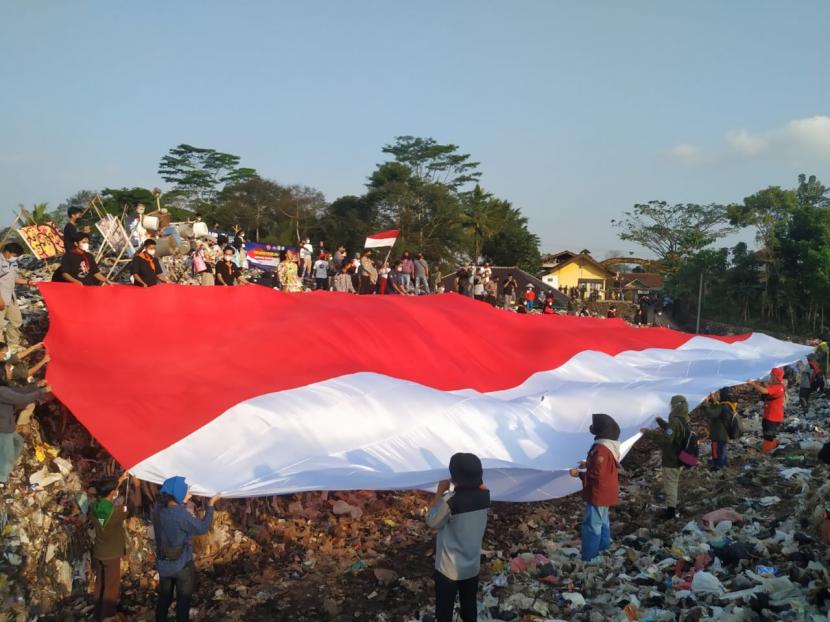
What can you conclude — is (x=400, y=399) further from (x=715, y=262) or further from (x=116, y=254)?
(x=715, y=262)

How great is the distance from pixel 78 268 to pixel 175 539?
489 cm

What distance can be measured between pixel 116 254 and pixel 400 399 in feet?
32.4

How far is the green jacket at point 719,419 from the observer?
26.6 feet

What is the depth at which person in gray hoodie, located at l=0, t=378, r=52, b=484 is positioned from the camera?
5.64 meters

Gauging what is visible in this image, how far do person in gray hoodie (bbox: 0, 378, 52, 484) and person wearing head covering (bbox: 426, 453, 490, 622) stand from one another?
12.8 feet

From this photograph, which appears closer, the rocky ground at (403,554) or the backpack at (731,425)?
the rocky ground at (403,554)

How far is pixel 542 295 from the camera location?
31.2 metres

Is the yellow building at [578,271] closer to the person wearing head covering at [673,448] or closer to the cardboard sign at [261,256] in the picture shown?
the cardboard sign at [261,256]

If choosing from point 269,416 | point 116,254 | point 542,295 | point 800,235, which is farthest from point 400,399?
point 800,235

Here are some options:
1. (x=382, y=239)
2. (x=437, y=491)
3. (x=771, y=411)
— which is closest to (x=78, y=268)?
(x=437, y=491)

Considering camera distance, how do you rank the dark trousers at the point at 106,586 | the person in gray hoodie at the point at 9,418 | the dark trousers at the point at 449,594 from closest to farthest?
the dark trousers at the point at 449,594 < the dark trousers at the point at 106,586 < the person in gray hoodie at the point at 9,418

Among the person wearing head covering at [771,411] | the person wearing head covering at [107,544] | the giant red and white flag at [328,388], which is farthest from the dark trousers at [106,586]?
the person wearing head covering at [771,411]

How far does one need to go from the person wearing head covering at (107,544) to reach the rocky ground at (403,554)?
400 mm

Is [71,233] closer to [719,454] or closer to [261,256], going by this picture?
[719,454]
